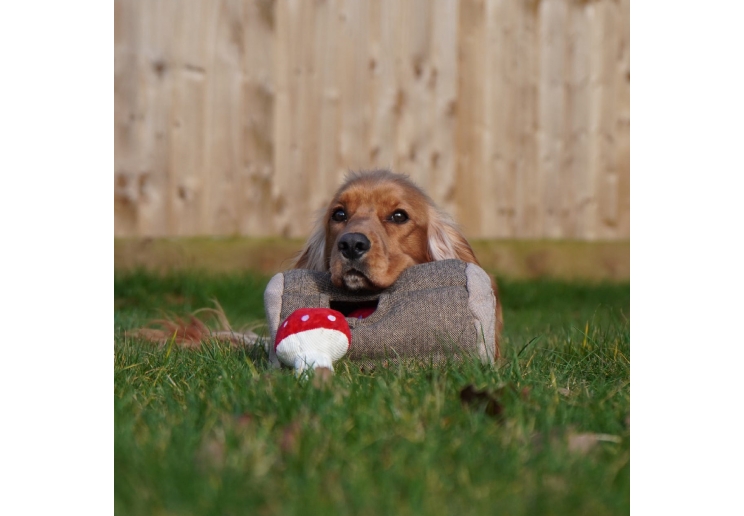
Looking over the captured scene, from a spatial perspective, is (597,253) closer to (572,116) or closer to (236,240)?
(572,116)

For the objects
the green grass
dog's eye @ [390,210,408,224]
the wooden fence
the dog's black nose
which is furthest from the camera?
the wooden fence

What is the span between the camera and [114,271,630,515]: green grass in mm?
1415

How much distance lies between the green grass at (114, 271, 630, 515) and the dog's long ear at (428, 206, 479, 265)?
85cm

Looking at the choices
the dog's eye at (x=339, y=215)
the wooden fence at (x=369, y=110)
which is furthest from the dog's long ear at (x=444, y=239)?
the wooden fence at (x=369, y=110)

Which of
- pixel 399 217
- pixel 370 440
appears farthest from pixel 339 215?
pixel 370 440

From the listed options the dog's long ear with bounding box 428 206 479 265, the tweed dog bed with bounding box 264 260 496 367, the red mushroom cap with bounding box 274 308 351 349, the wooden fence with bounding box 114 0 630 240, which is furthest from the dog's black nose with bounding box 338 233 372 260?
the wooden fence with bounding box 114 0 630 240

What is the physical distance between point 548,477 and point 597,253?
16.2 feet

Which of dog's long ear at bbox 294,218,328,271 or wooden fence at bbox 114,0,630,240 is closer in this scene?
dog's long ear at bbox 294,218,328,271

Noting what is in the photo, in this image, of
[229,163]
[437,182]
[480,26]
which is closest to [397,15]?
[480,26]

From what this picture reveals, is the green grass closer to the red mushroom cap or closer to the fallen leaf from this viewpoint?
the fallen leaf

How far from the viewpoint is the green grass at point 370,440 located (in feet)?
4.64

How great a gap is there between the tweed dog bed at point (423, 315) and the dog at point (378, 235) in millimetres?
105

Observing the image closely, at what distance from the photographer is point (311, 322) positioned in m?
2.50

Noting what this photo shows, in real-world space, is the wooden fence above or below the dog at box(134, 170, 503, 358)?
above
